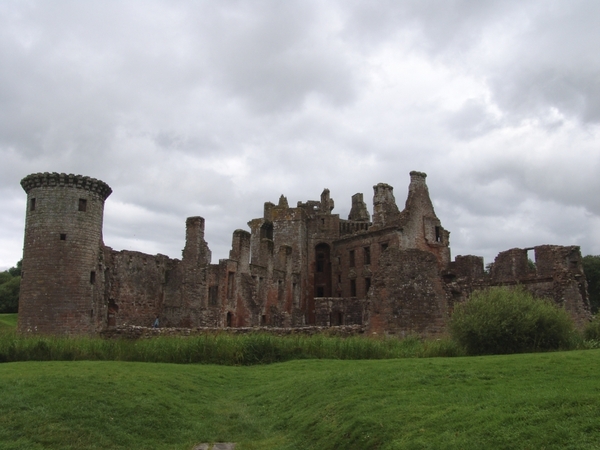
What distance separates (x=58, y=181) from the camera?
29.0 metres

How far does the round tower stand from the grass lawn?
12.0m

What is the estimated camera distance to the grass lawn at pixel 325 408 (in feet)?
26.6

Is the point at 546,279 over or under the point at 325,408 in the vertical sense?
over

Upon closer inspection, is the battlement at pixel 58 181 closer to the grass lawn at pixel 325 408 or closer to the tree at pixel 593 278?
the grass lawn at pixel 325 408

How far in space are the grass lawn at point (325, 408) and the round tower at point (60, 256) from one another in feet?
39.5

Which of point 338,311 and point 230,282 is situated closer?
point 230,282

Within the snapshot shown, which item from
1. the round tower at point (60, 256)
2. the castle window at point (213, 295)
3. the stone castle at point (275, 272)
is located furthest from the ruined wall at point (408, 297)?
the castle window at point (213, 295)

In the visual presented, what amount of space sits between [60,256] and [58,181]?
3866 mm

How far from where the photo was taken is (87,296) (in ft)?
94.1

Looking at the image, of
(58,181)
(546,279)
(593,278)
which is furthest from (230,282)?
(593,278)

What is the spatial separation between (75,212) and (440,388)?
23067 mm

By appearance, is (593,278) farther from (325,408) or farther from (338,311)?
(325,408)

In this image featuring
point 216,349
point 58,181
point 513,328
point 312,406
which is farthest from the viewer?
point 58,181

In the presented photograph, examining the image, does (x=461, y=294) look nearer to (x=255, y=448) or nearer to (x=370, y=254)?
(x=255, y=448)
